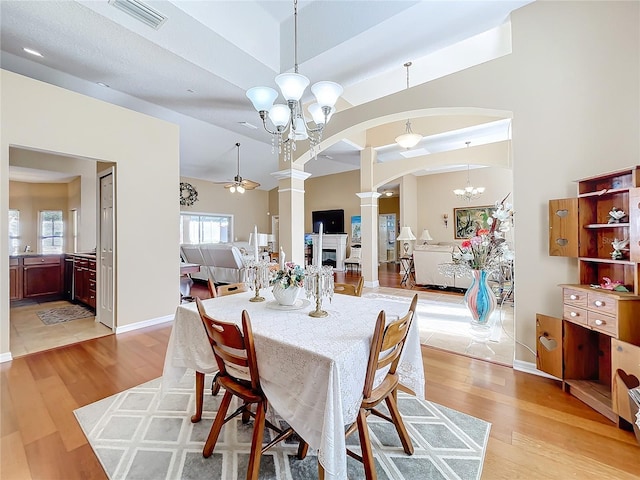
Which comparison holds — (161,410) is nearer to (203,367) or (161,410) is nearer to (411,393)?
(203,367)

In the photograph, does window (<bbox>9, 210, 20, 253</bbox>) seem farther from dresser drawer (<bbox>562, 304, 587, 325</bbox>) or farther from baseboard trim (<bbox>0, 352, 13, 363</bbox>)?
dresser drawer (<bbox>562, 304, 587, 325</bbox>)

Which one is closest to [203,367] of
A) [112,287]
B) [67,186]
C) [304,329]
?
[304,329]

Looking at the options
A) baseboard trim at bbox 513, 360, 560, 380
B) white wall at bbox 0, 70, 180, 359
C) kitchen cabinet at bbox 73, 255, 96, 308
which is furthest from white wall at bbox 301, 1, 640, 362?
kitchen cabinet at bbox 73, 255, 96, 308

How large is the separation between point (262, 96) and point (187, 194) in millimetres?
7809

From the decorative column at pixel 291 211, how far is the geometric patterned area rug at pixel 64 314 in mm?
3126

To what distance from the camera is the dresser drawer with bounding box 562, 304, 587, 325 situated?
2.08m

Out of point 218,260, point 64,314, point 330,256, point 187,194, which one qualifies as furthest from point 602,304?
point 187,194

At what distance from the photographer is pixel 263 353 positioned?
1.39 metres

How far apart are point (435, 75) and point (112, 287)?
5745 mm

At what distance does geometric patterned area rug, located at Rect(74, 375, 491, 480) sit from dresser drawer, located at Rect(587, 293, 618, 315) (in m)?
1.09

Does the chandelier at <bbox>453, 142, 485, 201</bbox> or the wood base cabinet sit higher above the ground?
the chandelier at <bbox>453, 142, 485, 201</bbox>

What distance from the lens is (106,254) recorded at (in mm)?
3791

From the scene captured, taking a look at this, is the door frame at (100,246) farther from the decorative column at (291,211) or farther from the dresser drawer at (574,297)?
the dresser drawer at (574,297)

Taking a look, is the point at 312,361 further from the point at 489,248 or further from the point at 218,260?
the point at 218,260
